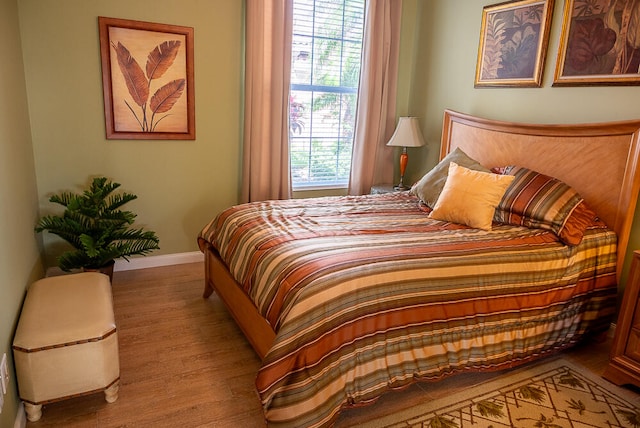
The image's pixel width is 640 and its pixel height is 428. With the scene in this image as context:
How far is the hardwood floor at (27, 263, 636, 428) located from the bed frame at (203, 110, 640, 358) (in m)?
0.17

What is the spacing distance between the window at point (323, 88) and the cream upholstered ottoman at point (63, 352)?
2.41m

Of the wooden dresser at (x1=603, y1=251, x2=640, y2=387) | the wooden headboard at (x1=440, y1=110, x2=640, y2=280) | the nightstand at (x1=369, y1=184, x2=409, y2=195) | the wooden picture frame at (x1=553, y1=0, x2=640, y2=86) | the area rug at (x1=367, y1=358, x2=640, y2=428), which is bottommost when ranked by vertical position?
the area rug at (x1=367, y1=358, x2=640, y2=428)

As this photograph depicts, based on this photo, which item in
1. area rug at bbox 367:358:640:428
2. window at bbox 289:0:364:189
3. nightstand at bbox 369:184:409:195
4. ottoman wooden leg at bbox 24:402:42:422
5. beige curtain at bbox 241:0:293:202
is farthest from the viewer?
nightstand at bbox 369:184:409:195

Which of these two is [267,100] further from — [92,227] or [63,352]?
[63,352]

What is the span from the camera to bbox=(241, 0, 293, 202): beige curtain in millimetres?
3592

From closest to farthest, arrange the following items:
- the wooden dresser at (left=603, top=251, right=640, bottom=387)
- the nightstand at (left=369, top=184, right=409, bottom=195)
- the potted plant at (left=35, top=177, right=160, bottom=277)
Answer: the wooden dresser at (left=603, top=251, right=640, bottom=387)
the potted plant at (left=35, top=177, right=160, bottom=277)
the nightstand at (left=369, top=184, right=409, bottom=195)

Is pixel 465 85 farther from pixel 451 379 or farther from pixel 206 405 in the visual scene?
pixel 206 405

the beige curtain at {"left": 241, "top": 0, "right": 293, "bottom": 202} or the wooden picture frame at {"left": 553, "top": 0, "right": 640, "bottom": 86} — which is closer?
the wooden picture frame at {"left": 553, "top": 0, "right": 640, "bottom": 86}

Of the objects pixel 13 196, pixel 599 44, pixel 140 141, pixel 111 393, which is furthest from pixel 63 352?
pixel 599 44

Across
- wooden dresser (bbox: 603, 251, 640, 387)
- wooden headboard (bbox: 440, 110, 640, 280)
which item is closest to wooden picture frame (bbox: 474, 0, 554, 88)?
wooden headboard (bbox: 440, 110, 640, 280)

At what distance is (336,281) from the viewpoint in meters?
1.90

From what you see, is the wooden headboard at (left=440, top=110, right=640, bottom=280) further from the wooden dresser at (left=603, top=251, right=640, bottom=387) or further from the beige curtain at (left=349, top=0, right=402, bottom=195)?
the beige curtain at (left=349, top=0, right=402, bottom=195)

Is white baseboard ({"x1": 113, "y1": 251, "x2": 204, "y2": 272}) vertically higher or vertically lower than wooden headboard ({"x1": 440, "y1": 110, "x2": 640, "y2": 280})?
lower

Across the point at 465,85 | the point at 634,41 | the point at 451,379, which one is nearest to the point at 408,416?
the point at 451,379
